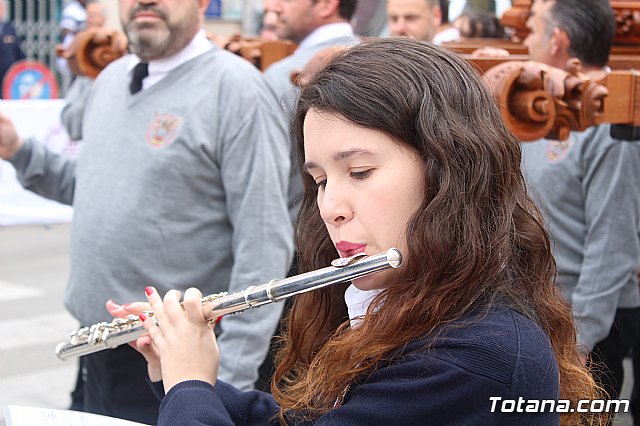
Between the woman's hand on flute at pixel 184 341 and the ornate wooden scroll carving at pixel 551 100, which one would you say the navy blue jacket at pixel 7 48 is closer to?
the ornate wooden scroll carving at pixel 551 100


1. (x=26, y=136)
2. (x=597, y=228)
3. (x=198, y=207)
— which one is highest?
(x=198, y=207)

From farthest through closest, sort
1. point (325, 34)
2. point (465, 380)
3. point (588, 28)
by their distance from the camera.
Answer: point (325, 34)
point (588, 28)
point (465, 380)

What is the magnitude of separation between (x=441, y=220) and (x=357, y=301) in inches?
8.8

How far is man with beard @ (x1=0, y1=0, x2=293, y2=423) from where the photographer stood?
8.61 ft

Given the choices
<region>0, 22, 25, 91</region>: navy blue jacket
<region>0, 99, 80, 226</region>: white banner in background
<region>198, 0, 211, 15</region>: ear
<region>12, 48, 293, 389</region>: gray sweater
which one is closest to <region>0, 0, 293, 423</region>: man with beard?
<region>12, 48, 293, 389</region>: gray sweater

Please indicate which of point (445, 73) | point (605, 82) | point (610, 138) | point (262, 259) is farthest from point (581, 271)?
point (445, 73)

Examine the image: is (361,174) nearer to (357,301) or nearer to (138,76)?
(357,301)

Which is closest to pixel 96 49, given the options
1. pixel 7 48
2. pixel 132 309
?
pixel 132 309

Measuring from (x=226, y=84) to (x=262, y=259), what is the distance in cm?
52

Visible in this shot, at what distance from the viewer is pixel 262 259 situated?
2604 mm

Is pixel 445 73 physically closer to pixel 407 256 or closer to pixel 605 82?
pixel 407 256

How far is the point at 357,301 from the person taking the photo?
153 centimetres

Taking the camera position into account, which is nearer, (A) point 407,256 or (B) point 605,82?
(A) point 407,256

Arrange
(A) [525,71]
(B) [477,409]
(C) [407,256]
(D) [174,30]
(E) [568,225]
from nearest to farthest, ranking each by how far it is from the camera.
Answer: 1. (B) [477,409]
2. (C) [407,256]
3. (A) [525,71]
4. (D) [174,30]
5. (E) [568,225]
